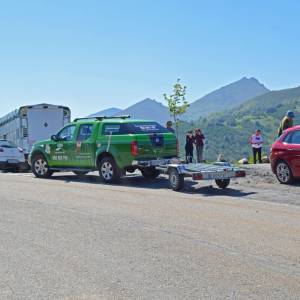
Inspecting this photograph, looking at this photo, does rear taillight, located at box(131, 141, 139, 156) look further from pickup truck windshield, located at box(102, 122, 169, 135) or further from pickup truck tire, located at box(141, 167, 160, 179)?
pickup truck tire, located at box(141, 167, 160, 179)

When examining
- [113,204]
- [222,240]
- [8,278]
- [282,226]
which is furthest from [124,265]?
[113,204]

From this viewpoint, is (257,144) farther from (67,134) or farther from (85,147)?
(85,147)

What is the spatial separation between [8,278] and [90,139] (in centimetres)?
1052

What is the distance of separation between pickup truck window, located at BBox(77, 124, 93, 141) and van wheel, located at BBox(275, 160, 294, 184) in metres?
5.37

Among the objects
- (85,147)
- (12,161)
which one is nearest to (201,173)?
(85,147)

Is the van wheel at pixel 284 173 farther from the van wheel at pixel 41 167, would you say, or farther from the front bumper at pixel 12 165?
the front bumper at pixel 12 165

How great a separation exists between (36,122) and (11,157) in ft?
11.1

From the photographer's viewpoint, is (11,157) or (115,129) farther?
(11,157)

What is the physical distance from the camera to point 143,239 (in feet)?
26.6

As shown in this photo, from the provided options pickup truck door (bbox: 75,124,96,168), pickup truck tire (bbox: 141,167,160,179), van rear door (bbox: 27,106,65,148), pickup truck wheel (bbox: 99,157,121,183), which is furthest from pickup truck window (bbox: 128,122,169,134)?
van rear door (bbox: 27,106,65,148)

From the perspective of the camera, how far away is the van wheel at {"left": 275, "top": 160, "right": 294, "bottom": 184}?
14.3 meters

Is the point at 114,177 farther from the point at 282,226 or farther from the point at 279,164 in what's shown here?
the point at 282,226

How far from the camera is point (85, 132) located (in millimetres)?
16844

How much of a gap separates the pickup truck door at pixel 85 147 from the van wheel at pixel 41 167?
1.62 metres
